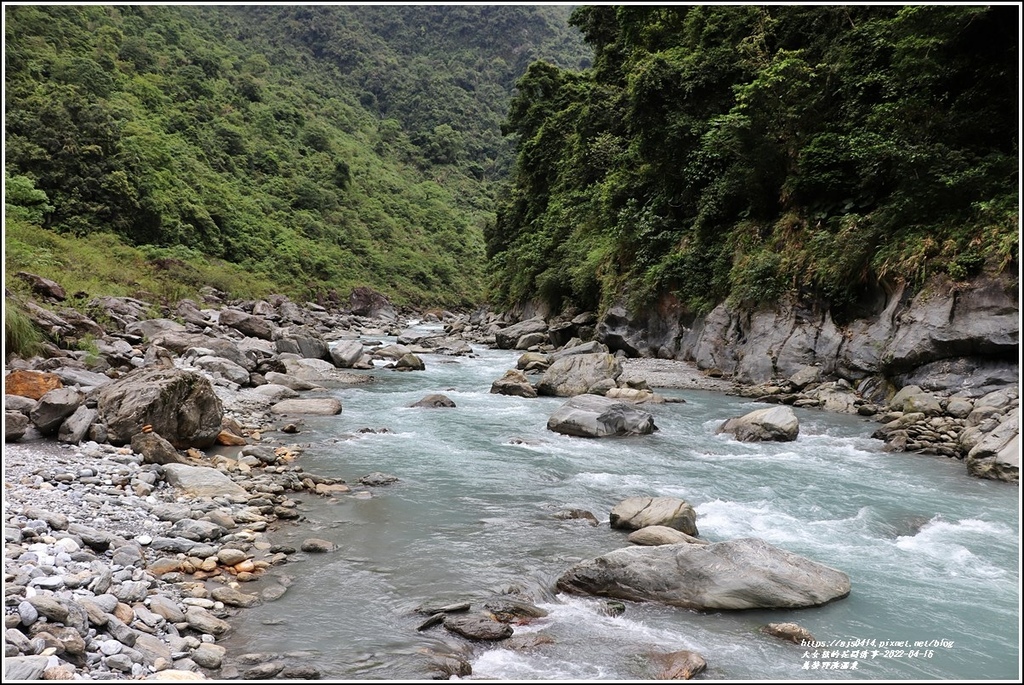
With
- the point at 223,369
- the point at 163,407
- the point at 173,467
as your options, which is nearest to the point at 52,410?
the point at 163,407

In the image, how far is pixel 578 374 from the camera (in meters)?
17.2

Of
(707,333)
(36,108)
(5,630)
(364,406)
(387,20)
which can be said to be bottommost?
(364,406)

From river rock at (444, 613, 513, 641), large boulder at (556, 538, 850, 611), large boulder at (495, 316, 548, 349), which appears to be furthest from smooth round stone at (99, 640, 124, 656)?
large boulder at (495, 316, 548, 349)

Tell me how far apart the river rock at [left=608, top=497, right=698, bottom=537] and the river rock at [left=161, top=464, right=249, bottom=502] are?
4437 mm

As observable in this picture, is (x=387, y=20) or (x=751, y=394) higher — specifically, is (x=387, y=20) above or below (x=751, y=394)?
above

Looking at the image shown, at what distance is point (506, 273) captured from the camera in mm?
37562

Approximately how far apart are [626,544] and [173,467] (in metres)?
5.60

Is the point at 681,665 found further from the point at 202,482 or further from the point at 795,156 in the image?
the point at 795,156

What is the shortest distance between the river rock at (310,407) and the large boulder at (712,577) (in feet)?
28.8

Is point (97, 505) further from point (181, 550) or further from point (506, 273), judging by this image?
point (506, 273)

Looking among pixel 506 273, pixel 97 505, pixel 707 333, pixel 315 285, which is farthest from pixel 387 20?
pixel 97 505

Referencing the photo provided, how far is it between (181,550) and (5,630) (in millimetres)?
2324

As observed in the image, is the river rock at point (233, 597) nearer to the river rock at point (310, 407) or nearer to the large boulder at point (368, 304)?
the river rock at point (310, 407)

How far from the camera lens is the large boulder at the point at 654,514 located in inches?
291
